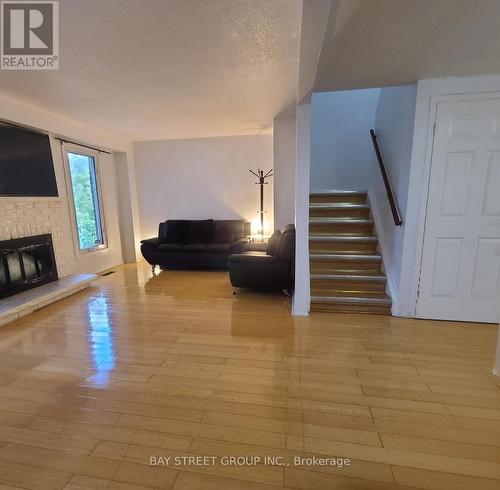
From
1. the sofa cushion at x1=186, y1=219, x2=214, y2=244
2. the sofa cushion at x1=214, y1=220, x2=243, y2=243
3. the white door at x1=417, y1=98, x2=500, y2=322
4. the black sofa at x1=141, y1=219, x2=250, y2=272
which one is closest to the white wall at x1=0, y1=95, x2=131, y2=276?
the black sofa at x1=141, y1=219, x2=250, y2=272

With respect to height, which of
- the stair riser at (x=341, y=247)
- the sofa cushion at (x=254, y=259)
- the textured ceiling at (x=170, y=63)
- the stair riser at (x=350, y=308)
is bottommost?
the stair riser at (x=350, y=308)

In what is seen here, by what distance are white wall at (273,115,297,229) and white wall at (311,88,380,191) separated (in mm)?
569

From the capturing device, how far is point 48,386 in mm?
1766

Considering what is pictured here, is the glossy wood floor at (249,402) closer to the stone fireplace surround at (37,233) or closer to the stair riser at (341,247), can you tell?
the stone fireplace surround at (37,233)

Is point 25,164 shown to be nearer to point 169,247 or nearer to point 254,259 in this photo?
point 169,247

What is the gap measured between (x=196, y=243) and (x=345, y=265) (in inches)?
109

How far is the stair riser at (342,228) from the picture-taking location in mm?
3516

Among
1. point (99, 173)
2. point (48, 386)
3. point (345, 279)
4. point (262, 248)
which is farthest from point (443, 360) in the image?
point (99, 173)

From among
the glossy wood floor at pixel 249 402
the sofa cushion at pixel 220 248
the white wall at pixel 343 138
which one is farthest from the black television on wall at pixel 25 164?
the white wall at pixel 343 138

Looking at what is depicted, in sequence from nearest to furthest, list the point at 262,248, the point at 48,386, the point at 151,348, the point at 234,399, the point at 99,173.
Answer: the point at 234,399 < the point at 48,386 < the point at 151,348 < the point at 262,248 < the point at 99,173

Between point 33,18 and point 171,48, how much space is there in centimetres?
94

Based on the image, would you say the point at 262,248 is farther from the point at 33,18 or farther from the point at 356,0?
the point at 33,18

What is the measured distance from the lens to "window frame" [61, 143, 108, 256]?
4062mm

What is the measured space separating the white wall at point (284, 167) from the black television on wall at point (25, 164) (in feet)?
11.0
